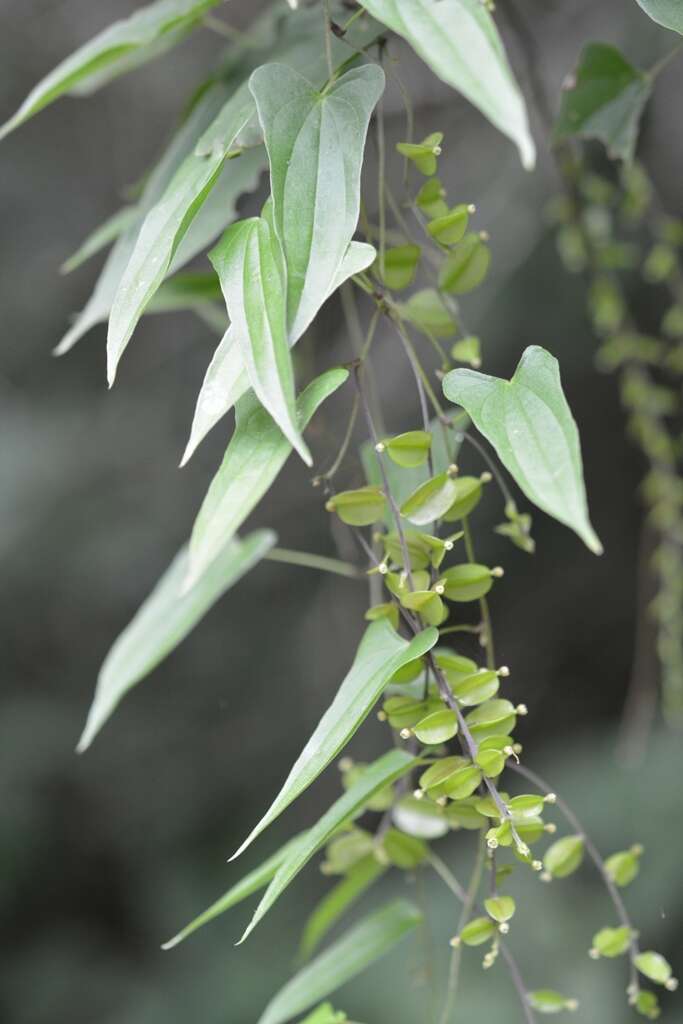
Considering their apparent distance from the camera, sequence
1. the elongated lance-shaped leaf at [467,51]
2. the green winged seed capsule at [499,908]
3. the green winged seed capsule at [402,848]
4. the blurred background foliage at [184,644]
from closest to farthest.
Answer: the elongated lance-shaped leaf at [467,51] → the green winged seed capsule at [499,908] → the green winged seed capsule at [402,848] → the blurred background foliage at [184,644]

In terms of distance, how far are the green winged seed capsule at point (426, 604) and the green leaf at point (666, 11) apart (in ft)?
0.65

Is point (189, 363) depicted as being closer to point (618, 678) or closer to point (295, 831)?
point (295, 831)

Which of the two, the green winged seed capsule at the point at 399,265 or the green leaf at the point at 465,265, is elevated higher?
the green winged seed capsule at the point at 399,265

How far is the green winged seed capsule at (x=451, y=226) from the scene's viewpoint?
1.21 ft

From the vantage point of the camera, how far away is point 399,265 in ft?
1.35

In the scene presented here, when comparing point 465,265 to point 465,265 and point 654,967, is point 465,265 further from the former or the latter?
point 654,967

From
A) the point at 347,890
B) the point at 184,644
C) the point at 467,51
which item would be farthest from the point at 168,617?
the point at 184,644

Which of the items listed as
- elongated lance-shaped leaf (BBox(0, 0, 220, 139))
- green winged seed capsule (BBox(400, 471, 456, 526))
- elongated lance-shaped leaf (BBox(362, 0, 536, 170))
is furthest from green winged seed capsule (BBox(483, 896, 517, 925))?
elongated lance-shaped leaf (BBox(0, 0, 220, 139))

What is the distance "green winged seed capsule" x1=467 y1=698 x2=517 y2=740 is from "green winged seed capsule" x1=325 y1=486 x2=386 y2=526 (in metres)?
0.07

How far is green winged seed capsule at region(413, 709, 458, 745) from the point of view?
33 centimetres

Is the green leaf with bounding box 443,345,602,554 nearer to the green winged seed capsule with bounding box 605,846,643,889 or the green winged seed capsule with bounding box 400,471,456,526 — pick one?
the green winged seed capsule with bounding box 400,471,456,526

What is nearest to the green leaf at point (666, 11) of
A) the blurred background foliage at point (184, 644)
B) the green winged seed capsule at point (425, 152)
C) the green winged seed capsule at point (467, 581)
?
the green winged seed capsule at point (425, 152)

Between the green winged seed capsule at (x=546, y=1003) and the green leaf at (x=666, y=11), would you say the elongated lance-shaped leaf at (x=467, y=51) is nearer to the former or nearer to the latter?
the green leaf at (x=666, y=11)

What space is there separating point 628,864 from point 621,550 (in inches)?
43.2
